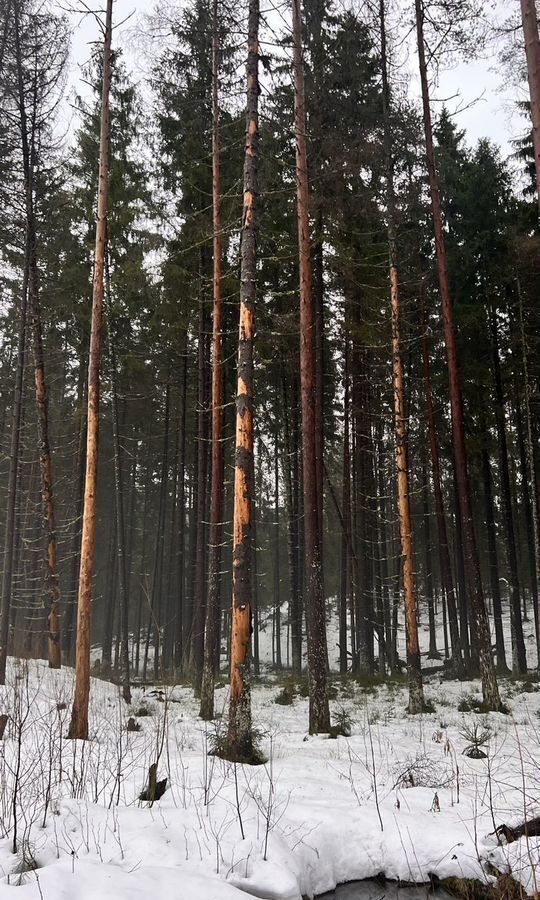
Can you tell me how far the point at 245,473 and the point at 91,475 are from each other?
3282mm

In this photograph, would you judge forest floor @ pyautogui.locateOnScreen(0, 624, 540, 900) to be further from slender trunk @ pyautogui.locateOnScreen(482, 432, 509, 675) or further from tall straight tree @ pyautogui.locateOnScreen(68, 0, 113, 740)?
slender trunk @ pyautogui.locateOnScreen(482, 432, 509, 675)

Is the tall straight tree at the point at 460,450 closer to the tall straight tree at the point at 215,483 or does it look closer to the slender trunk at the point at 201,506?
the tall straight tree at the point at 215,483

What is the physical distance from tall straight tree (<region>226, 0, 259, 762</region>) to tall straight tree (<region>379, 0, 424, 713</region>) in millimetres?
5339

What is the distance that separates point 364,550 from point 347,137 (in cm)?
1322

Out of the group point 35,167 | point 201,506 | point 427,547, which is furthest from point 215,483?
point 427,547

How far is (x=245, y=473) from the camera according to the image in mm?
7906

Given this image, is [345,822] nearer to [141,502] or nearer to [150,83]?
[150,83]

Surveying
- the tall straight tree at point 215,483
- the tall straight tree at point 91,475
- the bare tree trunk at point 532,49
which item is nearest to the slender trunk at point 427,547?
the tall straight tree at point 215,483

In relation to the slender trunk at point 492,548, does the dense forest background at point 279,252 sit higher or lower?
higher

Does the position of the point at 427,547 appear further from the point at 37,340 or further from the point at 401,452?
the point at 37,340

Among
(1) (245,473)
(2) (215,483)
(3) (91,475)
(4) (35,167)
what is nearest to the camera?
(1) (245,473)

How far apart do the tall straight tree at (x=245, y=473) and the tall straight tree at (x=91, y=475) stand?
118 inches

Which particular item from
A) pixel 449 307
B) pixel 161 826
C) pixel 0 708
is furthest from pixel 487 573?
pixel 161 826

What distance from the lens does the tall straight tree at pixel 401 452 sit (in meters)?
11.9
